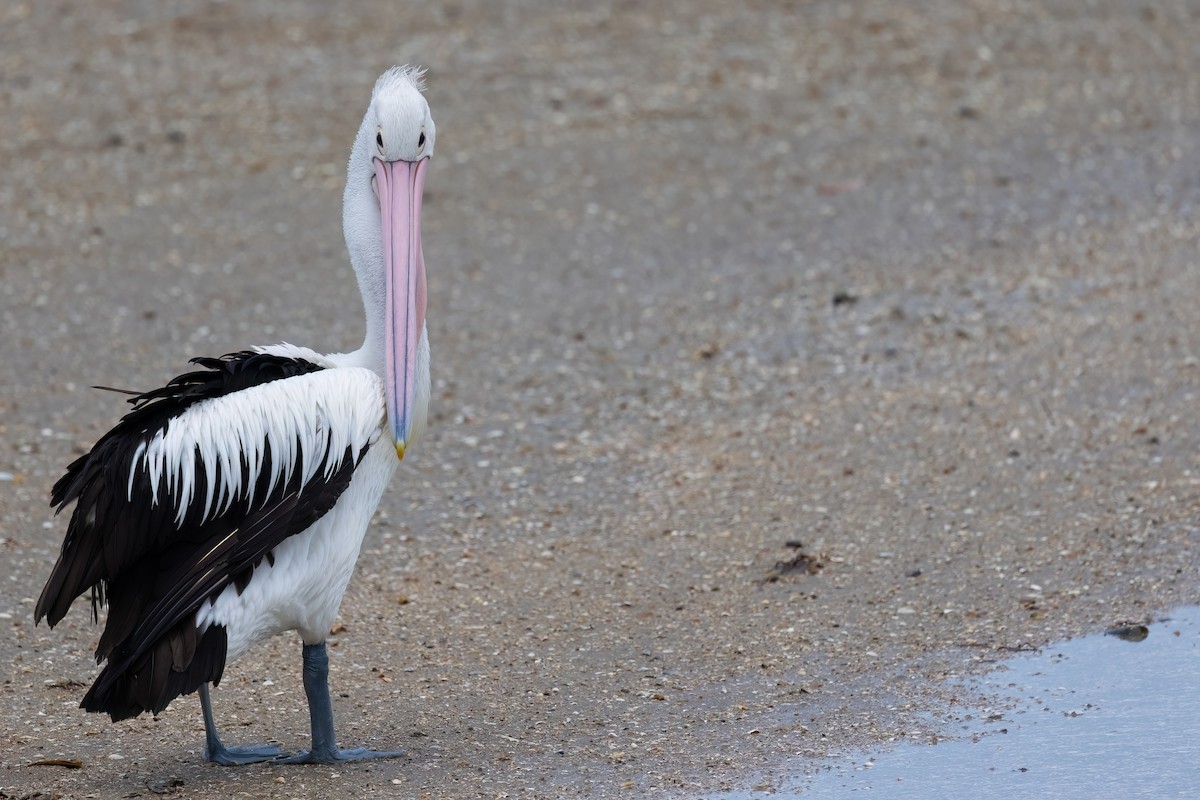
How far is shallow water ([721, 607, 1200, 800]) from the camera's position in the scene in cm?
424

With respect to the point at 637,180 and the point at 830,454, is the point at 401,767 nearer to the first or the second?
the point at 830,454

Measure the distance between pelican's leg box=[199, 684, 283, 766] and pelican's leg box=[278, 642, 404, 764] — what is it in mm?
59

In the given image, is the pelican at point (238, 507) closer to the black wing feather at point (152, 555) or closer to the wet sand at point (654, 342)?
the black wing feather at point (152, 555)

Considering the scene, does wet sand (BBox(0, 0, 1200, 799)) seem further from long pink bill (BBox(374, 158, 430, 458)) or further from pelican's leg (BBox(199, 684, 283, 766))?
long pink bill (BBox(374, 158, 430, 458))

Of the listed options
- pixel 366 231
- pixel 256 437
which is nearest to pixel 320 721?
pixel 256 437

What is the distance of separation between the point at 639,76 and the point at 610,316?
3715 millimetres

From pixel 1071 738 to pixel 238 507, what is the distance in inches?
96.8

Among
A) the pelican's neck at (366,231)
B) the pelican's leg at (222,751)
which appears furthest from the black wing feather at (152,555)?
the pelican's neck at (366,231)

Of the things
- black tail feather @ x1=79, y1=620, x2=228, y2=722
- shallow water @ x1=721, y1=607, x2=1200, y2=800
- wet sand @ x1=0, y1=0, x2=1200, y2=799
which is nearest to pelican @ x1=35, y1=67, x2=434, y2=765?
black tail feather @ x1=79, y1=620, x2=228, y2=722

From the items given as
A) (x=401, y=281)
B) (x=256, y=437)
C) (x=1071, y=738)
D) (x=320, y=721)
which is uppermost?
(x=401, y=281)

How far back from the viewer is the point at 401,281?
461 cm

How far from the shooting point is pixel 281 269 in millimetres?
9359

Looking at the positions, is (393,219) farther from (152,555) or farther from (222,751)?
(222,751)

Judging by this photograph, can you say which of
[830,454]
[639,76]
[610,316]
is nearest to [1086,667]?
[830,454]
